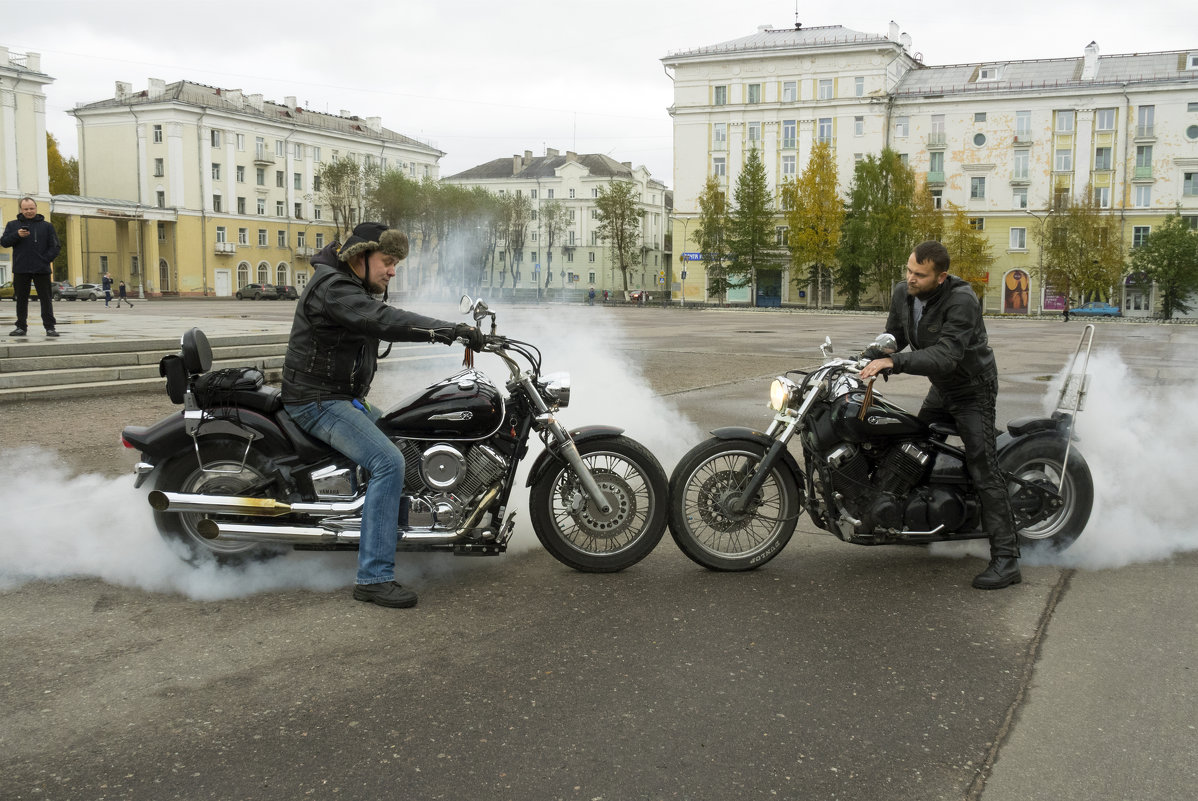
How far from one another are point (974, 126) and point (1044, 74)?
23.9 ft

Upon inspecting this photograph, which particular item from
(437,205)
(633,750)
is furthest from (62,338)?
(633,750)

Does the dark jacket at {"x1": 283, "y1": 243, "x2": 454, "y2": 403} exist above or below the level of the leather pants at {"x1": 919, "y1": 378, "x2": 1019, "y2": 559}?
above

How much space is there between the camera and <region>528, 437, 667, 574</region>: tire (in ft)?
17.5

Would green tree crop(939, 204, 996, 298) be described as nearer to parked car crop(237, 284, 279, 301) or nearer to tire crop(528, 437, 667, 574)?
parked car crop(237, 284, 279, 301)

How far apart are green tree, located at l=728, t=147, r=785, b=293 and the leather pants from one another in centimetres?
7175

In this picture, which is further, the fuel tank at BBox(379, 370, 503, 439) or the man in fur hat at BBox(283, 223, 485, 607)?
the fuel tank at BBox(379, 370, 503, 439)

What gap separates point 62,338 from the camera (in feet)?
47.8

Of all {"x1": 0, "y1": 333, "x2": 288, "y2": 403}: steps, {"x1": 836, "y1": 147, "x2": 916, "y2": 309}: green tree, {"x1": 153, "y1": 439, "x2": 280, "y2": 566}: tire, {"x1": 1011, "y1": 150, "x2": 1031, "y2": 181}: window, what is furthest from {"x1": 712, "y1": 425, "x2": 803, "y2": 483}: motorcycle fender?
{"x1": 1011, "y1": 150, "x2": 1031, "y2": 181}: window

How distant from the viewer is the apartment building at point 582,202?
332 ft

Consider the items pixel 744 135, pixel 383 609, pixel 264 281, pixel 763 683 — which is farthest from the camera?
pixel 264 281

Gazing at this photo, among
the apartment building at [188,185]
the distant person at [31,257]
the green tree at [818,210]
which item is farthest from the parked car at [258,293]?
the distant person at [31,257]

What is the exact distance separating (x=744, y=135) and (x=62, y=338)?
74.2 metres

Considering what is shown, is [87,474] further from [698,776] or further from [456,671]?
[698,776]

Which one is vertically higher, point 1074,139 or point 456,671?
point 1074,139
